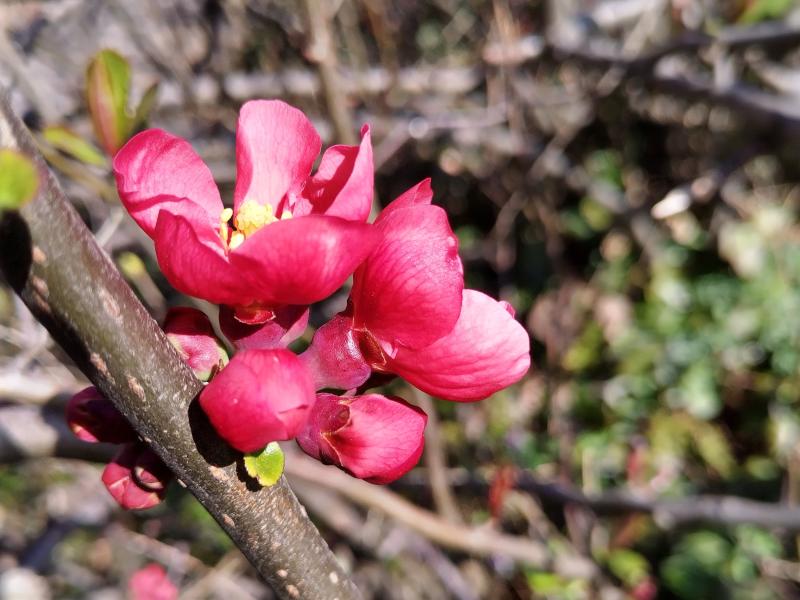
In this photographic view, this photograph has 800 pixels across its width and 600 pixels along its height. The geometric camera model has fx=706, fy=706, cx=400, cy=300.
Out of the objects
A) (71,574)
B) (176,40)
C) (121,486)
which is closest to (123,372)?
(121,486)

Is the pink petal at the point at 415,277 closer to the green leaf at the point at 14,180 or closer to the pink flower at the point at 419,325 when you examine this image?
the pink flower at the point at 419,325

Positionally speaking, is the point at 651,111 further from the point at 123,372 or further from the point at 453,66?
the point at 123,372

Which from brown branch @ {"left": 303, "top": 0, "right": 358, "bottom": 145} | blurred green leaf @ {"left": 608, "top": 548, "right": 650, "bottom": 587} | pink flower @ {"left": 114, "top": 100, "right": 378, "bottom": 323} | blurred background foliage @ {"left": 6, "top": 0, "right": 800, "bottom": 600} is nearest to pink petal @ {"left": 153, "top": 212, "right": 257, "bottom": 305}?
pink flower @ {"left": 114, "top": 100, "right": 378, "bottom": 323}

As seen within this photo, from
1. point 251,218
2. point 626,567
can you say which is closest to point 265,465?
point 251,218

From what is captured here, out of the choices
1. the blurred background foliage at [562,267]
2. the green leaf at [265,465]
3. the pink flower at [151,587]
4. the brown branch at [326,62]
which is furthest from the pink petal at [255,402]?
the pink flower at [151,587]

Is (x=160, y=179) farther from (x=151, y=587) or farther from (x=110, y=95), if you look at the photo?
(x=151, y=587)

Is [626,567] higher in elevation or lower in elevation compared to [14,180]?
lower
